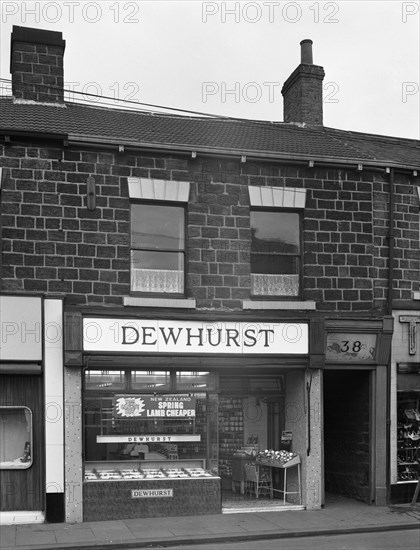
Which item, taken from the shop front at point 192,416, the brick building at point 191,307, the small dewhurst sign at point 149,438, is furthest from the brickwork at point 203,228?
the small dewhurst sign at point 149,438

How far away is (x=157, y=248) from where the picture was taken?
14.3 meters

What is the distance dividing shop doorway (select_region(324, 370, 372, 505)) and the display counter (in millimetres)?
3073

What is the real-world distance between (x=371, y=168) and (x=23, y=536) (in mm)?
9578

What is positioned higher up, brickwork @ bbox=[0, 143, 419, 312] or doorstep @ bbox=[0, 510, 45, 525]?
brickwork @ bbox=[0, 143, 419, 312]

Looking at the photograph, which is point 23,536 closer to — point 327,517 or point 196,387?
point 196,387

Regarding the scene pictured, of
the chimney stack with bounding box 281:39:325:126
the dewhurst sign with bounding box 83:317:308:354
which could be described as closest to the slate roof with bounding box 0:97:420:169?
the chimney stack with bounding box 281:39:325:126

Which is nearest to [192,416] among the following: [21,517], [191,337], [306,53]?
[191,337]

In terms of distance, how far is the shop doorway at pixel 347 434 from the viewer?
15250 mm

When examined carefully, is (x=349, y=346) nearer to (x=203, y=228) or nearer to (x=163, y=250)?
(x=203, y=228)

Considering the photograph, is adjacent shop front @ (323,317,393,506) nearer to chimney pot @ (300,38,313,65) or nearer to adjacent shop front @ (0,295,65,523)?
adjacent shop front @ (0,295,65,523)

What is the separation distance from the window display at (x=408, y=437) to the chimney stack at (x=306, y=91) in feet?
24.5

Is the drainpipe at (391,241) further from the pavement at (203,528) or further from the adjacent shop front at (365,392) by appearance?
the pavement at (203,528)

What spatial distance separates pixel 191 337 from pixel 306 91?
328 inches

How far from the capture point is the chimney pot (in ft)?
64.4
